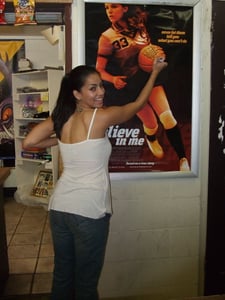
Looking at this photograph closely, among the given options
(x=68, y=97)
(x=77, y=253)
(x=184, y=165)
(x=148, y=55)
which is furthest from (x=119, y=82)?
(x=77, y=253)

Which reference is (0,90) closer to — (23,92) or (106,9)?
(23,92)

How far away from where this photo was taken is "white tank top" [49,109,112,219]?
1506 millimetres

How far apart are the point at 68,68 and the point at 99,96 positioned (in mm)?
543

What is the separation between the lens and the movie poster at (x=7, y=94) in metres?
4.84

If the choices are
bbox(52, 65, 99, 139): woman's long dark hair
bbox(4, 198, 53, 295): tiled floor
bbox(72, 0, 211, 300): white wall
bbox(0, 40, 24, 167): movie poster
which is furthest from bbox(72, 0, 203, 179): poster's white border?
bbox(0, 40, 24, 167): movie poster

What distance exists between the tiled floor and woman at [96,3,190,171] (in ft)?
5.41

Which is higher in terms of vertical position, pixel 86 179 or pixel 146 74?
pixel 146 74

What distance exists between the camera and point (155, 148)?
6.69 feet

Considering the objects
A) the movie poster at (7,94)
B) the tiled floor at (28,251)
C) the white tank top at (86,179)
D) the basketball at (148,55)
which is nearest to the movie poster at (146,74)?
the basketball at (148,55)

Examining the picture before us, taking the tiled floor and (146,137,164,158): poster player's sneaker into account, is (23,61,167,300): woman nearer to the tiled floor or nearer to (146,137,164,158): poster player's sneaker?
(146,137,164,158): poster player's sneaker

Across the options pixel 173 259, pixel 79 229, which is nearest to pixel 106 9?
pixel 79 229

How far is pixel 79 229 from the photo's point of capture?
1528mm

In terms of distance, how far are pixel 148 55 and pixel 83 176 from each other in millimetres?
879

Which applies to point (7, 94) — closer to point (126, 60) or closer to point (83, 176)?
point (126, 60)
